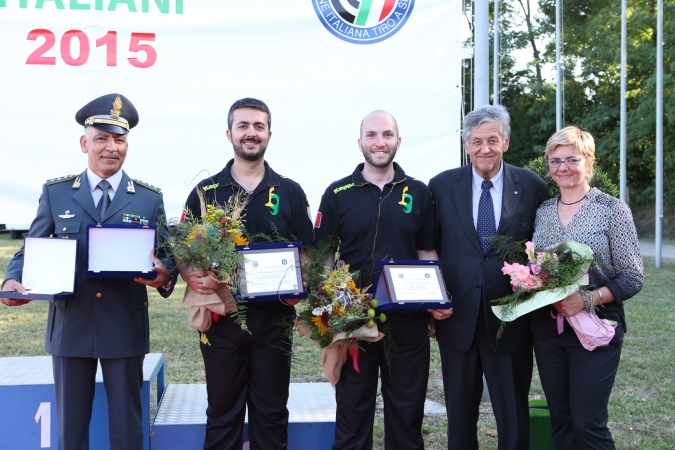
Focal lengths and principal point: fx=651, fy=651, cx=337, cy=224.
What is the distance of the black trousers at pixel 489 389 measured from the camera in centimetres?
388

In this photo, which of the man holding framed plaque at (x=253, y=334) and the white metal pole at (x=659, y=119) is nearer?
the man holding framed plaque at (x=253, y=334)

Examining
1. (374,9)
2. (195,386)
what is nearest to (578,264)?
(374,9)

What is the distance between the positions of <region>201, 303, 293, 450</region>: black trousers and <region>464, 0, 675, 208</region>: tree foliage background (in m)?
20.7

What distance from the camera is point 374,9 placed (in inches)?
202

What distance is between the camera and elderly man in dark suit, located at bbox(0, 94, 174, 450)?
359 cm

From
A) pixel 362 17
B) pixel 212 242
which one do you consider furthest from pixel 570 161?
pixel 362 17

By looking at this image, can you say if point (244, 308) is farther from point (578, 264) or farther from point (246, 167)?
point (578, 264)

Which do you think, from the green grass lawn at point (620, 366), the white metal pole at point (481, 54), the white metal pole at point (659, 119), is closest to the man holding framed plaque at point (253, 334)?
the green grass lawn at point (620, 366)

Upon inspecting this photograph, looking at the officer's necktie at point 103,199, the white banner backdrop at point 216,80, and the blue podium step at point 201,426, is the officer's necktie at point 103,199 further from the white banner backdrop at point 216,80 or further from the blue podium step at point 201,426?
the blue podium step at point 201,426

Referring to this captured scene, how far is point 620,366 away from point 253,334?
4692 mm

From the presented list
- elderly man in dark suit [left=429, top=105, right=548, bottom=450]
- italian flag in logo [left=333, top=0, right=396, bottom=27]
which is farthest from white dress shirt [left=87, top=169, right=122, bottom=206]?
italian flag in logo [left=333, top=0, right=396, bottom=27]

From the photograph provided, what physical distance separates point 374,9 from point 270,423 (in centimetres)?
321

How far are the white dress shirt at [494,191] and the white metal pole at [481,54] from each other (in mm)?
1343

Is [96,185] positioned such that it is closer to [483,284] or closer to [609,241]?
[483,284]
